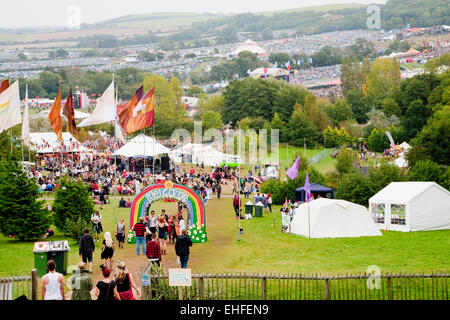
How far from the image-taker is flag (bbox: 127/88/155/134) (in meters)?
34.0

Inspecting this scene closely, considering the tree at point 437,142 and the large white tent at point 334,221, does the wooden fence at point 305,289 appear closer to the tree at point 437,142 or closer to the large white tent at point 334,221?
the large white tent at point 334,221

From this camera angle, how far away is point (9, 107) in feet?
105

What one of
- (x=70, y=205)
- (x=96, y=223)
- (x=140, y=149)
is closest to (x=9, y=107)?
(x=70, y=205)

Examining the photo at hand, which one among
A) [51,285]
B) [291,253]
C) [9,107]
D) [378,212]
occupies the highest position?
[9,107]

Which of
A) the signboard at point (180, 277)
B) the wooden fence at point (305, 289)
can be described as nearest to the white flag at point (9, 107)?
the wooden fence at point (305, 289)

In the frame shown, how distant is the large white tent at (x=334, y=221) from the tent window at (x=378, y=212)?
2.46 m

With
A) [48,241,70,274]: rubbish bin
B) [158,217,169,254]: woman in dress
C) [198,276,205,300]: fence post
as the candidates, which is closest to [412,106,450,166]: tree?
[158,217,169,254]: woman in dress

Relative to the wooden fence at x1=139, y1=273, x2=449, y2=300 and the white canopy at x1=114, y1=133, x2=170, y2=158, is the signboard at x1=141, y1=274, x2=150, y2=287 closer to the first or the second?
the wooden fence at x1=139, y1=273, x2=449, y2=300

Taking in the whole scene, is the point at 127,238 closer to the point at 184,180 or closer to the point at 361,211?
the point at 361,211

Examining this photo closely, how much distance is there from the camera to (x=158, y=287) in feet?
51.6

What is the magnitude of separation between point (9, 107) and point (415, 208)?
58.4ft

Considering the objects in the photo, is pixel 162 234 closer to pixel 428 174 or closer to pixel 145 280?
pixel 145 280

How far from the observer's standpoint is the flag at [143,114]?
33969 millimetres

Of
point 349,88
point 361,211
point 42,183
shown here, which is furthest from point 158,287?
point 349,88
